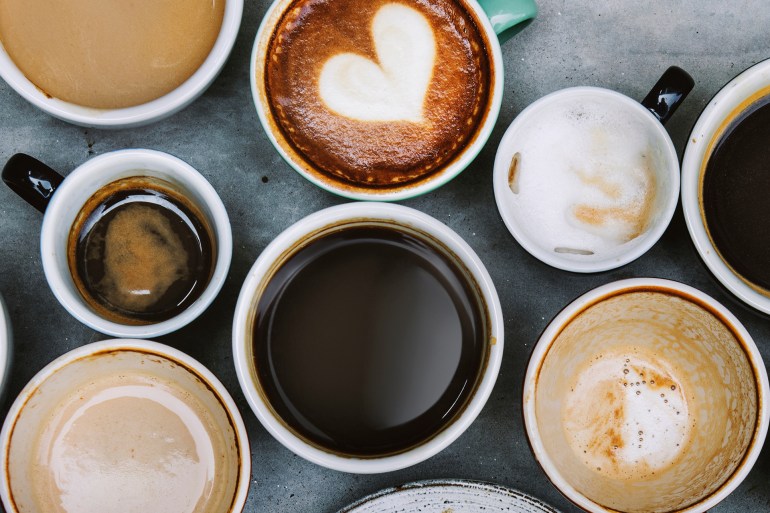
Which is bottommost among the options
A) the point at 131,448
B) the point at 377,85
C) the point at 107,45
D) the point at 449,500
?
the point at 449,500

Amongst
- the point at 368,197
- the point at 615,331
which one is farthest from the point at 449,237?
the point at 615,331

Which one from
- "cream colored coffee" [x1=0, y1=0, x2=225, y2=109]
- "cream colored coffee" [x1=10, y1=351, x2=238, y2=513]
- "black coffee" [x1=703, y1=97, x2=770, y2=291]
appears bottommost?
"cream colored coffee" [x1=10, y1=351, x2=238, y2=513]

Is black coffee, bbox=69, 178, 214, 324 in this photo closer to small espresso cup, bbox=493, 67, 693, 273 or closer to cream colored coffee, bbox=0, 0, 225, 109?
cream colored coffee, bbox=0, 0, 225, 109

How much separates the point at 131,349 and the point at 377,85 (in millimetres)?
514

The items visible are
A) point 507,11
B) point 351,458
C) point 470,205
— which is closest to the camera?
point 351,458

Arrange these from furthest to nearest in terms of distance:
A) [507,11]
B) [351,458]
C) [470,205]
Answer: [470,205] < [507,11] < [351,458]

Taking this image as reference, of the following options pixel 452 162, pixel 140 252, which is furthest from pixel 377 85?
pixel 140 252

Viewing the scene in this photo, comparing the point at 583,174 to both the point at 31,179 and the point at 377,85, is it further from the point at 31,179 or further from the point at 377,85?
the point at 31,179

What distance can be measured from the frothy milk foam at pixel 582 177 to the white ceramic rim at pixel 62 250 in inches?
17.4

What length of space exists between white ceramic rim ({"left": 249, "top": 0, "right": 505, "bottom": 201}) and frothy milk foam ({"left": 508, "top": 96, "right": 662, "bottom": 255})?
0.09m

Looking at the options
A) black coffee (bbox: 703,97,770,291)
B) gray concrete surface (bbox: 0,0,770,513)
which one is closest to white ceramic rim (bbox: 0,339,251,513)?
gray concrete surface (bbox: 0,0,770,513)

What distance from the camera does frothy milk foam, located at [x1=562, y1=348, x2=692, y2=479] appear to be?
1024 millimetres

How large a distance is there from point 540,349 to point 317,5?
0.60 meters

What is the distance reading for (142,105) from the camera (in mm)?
956
